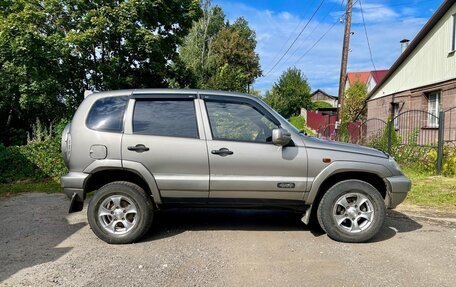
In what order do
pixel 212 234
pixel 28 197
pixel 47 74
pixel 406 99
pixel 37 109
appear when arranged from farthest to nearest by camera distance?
pixel 406 99 → pixel 37 109 → pixel 47 74 → pixel 28 197 → pixel 212 234

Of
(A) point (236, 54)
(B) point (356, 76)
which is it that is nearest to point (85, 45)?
(A) point (236, 54)

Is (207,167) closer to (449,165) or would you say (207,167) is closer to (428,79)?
(449,165)

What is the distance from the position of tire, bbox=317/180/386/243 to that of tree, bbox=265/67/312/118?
48263 millimetres

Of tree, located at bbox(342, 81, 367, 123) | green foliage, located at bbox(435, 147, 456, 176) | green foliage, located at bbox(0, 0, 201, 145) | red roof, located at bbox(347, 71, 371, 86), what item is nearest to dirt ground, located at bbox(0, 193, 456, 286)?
green foliage, located at bbox(435, 147, 456, 176)

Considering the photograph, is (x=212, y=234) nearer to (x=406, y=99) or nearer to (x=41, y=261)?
(x=41, y=261)

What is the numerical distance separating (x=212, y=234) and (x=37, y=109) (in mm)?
12855

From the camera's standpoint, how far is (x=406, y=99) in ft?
59.9

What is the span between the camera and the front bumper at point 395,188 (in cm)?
521

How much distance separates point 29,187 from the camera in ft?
29.6

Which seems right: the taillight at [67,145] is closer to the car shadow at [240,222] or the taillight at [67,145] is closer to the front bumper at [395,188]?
the car shadow at [240,222]

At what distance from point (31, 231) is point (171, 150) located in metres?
2.44

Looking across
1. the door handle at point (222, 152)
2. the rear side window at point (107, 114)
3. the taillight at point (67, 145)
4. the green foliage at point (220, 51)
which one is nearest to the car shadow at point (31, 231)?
the taillight at point (67, 145)

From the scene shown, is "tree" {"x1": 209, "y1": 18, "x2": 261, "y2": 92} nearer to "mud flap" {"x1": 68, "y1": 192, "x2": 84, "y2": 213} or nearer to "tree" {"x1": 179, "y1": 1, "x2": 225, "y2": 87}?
"tree" {"x1": 179, "y1": 1, "x2": 225, "y2": 87}

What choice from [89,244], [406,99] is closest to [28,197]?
[89,244]
